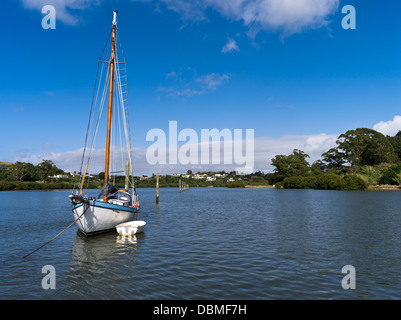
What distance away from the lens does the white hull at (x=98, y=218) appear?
67.3 ft

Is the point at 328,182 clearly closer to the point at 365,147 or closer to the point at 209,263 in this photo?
the point at 365,147

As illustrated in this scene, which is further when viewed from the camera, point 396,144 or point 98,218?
point 396,144

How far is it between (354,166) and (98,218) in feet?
402

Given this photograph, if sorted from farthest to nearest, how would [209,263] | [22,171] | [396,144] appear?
1. [396,144]
2. [22,171]
3. [209,263]

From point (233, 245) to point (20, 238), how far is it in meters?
16.3

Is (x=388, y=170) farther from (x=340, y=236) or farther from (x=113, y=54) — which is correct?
(x=113, y=54)

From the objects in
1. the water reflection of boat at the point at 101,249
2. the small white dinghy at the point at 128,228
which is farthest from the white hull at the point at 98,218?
the small white dinghy at the point at 128,228

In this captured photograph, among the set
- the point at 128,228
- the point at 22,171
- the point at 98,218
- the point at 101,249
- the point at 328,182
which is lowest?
the point at 101,249

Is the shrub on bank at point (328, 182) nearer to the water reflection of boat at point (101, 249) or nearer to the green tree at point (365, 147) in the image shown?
the green tree at point (365, 147)

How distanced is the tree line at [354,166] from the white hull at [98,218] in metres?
101

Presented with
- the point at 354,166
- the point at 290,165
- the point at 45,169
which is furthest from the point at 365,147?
the point at 45,169

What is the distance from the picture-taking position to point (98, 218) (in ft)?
69.0
